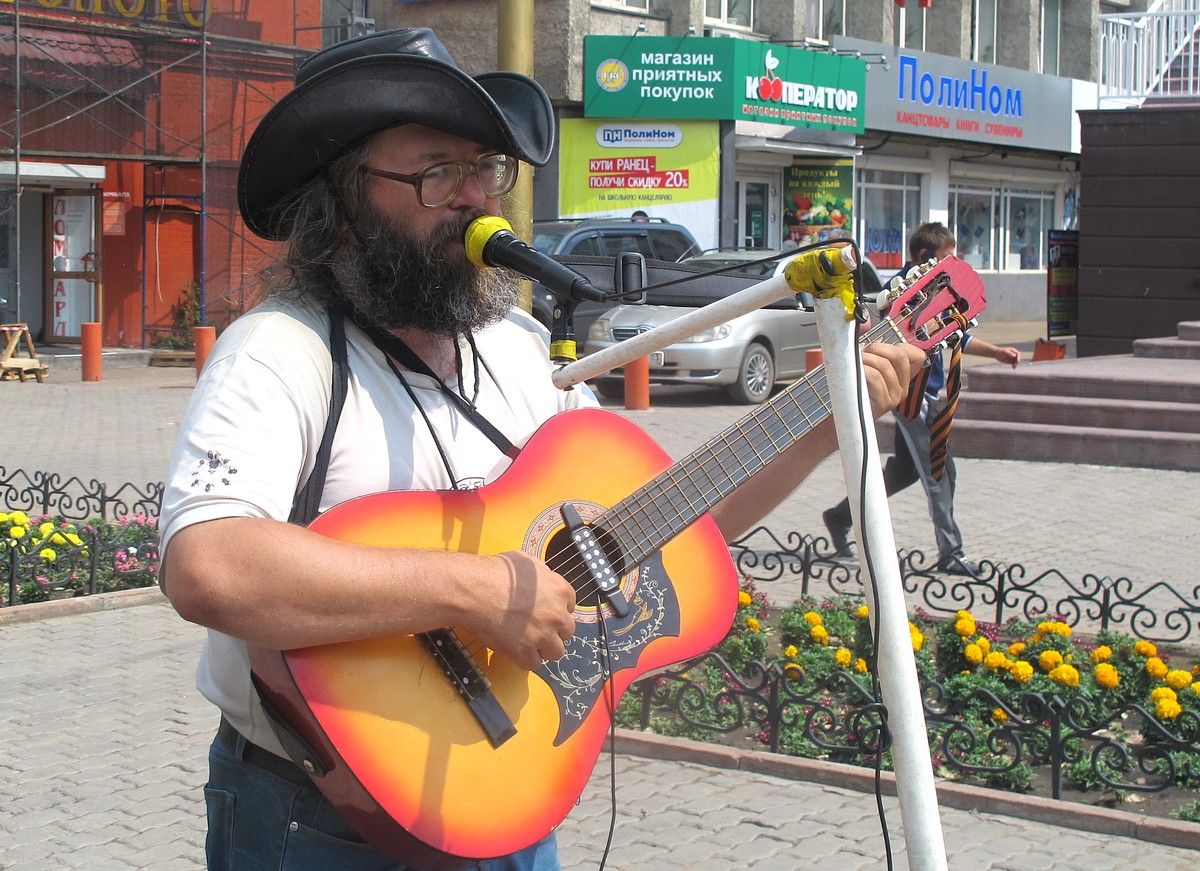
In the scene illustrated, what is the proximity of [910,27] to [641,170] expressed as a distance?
32.1 ft

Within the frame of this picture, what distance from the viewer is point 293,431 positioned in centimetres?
213

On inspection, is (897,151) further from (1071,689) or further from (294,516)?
(294,516)

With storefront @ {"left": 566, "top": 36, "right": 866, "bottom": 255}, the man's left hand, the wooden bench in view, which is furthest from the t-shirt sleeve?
storefront @ {"left": 566, "top": 36, "right": 866, "bottom": 255}

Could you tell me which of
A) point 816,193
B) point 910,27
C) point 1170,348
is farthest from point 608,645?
point 910,27

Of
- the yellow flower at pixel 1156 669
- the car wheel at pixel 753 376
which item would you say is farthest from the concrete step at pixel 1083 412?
the yellow flower at pixel 1156 669

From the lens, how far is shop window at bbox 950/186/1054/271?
32375 millimetres

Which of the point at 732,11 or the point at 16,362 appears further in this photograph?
the point at 732,11

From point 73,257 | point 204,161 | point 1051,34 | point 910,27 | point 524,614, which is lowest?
A: point 524,614

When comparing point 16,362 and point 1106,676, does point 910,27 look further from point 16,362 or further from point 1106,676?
point 1106,676

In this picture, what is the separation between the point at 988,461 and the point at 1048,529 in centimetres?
304

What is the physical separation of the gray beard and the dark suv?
13267mm

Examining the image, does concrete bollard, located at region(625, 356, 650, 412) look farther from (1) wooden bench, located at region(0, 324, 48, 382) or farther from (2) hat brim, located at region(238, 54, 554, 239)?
(2) hat brim, located at region(238, 54, 554, 239)

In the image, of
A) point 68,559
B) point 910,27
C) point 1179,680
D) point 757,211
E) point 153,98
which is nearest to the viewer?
point 1179,680

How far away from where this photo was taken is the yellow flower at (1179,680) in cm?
521
